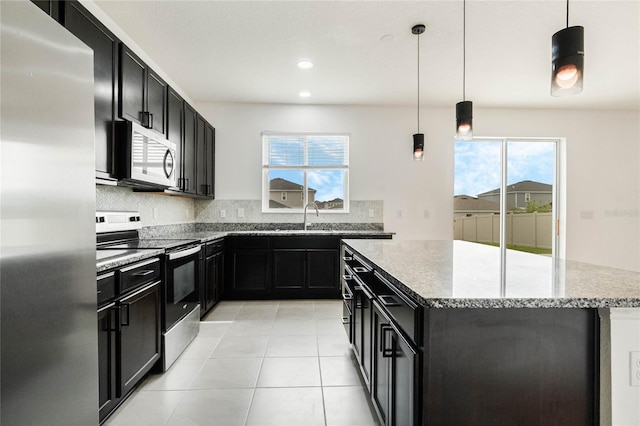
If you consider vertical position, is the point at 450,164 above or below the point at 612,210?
above

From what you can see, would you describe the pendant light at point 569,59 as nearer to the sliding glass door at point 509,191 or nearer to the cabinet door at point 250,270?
the cabinet door at point 250,270

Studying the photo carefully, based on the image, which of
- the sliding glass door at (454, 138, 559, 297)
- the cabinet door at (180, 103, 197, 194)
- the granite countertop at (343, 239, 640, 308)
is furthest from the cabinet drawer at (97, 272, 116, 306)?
the sliding glass door at (454, 138, 559, 297)

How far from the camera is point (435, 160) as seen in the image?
16.5 feet

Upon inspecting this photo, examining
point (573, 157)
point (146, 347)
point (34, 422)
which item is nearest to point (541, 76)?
point (573, 157)

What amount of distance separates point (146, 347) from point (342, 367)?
1.27m

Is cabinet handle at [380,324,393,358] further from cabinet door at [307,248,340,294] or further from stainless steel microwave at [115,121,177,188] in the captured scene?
cabinet door at [307,248,340,294]

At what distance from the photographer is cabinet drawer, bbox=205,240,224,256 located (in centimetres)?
356

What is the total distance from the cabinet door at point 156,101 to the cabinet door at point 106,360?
1.59m

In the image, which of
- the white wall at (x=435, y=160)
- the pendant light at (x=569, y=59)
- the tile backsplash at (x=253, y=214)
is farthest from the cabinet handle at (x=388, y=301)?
the white wall at (x=435, y=160)

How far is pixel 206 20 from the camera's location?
276cm

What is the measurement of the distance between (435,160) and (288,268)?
2.60 metres

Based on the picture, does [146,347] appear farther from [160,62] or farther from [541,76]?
[541,76]

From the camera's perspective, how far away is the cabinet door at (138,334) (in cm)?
185

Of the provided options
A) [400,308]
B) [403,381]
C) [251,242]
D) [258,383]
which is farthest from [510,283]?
[251,242]
